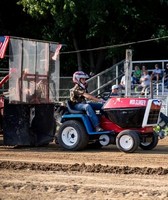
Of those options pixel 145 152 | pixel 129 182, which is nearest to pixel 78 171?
pixel 129 182

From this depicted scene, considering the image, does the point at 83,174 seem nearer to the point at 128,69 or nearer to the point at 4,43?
the point at 4,43

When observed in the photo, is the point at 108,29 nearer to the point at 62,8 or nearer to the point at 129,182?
the point at 62,8

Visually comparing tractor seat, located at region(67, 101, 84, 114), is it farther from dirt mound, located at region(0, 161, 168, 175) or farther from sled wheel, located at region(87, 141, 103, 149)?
dirt mound, located at region(0, 161, 168, 175)

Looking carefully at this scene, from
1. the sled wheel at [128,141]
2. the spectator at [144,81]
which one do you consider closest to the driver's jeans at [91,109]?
the sled wheel at [128,141]

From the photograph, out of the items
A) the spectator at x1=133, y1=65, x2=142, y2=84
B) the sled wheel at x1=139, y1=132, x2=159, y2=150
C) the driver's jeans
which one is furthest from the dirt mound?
the spectator at x1=133, y1=65, x2=142, y2=84

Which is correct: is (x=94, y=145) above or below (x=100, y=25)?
below

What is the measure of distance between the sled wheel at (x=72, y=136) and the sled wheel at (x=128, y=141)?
87 centimetres

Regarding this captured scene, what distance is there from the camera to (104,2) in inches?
1040

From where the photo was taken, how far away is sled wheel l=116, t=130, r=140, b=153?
12.7 meters

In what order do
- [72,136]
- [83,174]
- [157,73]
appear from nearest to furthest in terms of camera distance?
[83,174] < [72,136] < [157,73]

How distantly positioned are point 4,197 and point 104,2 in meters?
19.5

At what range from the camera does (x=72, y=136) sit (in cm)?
1352

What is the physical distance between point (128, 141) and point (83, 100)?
5.17 ft

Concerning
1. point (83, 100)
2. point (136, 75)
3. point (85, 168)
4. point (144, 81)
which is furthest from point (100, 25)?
point (85, 168)
